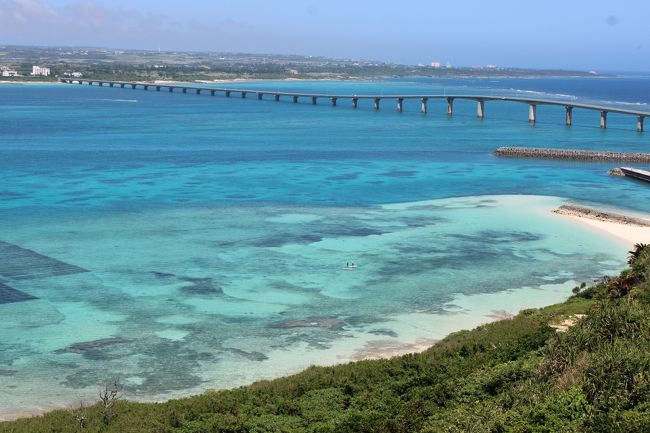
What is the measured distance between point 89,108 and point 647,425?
13521cm

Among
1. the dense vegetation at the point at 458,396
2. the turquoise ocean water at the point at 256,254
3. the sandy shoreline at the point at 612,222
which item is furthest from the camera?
the sandy shoreline at the point at 612,222

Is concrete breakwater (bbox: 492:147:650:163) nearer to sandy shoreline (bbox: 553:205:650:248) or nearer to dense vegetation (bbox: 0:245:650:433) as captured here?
sandy shoreline (bbox: 553:205:650:248)

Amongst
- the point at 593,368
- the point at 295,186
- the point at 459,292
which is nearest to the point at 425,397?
the point at 593,368

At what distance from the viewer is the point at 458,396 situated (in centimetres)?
2011

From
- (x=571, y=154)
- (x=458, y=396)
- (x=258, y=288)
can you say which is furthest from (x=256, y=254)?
(x=571, y=154)

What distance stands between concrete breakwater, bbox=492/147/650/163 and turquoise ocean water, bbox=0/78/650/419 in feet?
8.73

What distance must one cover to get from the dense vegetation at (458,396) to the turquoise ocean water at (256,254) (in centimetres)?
320

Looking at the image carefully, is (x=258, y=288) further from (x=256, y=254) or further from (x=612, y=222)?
(x=612, y=222)

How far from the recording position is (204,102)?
167750 millimetres

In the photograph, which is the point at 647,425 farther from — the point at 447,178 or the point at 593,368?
the point at 447,178

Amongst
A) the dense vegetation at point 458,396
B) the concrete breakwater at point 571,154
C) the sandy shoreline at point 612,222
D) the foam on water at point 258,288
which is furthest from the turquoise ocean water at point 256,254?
the dense vegetation at point 458,396

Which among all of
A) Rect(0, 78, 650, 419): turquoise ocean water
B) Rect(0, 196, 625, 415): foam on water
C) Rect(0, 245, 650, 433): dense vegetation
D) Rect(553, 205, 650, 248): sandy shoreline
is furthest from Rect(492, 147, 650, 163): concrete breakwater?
Rect(0, 245, 650, 433): dense vegetation

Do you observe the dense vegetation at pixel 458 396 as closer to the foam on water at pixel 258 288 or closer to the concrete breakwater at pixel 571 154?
the foam on water at pixel 258 288

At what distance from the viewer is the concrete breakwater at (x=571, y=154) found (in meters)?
77.2
